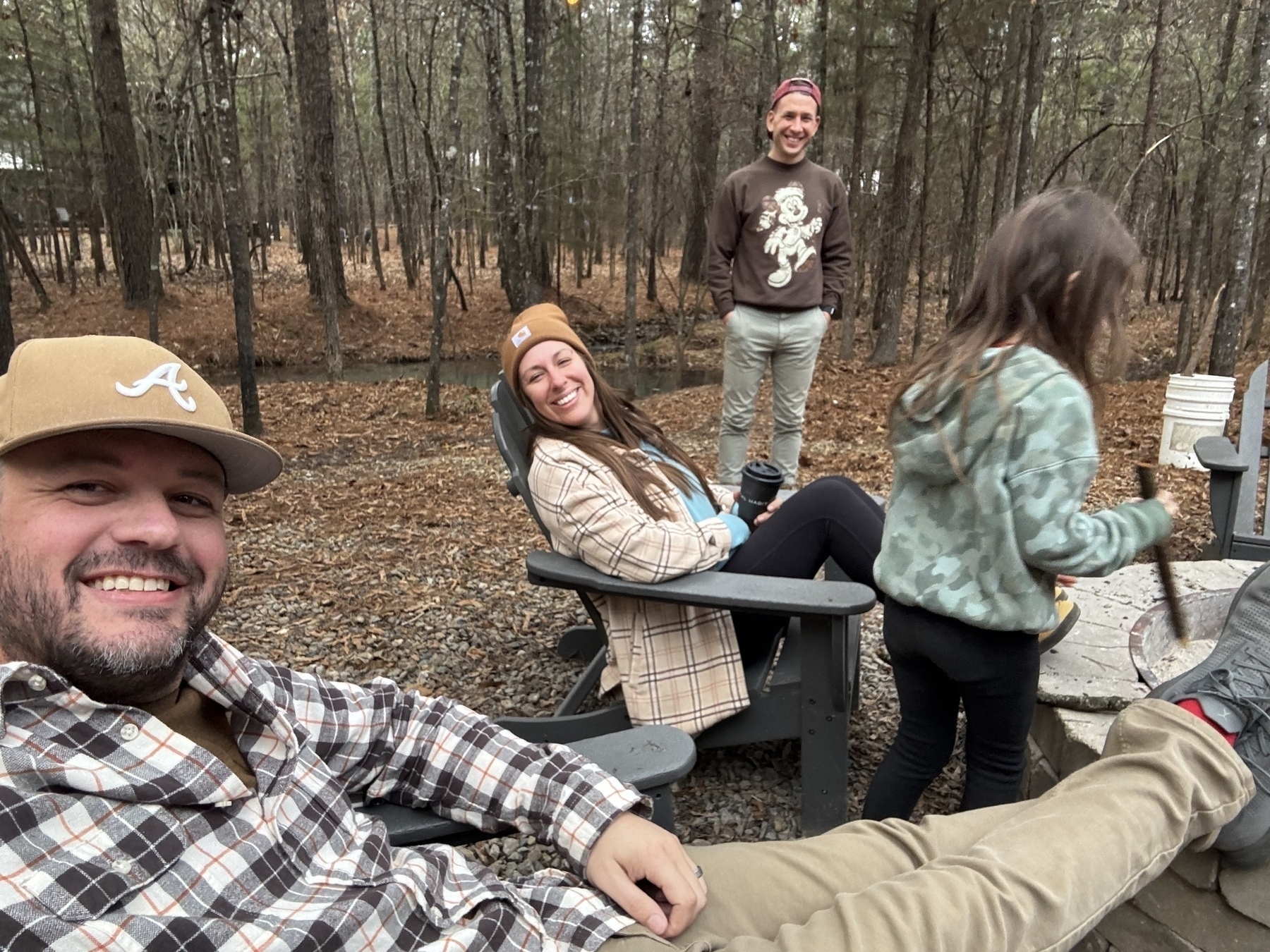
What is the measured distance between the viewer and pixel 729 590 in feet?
6.91

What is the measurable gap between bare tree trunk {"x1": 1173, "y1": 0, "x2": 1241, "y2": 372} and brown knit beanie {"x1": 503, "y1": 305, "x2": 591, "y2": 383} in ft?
31.3

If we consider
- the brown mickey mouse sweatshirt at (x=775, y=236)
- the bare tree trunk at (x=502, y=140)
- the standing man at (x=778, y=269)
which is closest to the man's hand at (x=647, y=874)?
the standing man at (x=778, y=269)

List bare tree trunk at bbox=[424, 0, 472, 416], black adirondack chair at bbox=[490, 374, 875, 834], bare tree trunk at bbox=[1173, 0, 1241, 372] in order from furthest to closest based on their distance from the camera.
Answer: bare tree trunk at bbox=[1173, 0, 1241, 372]
bare tree trunk at bbox=[424, 0, 472, 416]
black adirondack chair at bbox=[490, 374, 875, 834]

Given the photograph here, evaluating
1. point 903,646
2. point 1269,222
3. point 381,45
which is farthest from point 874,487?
point 381,45

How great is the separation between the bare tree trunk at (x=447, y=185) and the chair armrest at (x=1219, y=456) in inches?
289

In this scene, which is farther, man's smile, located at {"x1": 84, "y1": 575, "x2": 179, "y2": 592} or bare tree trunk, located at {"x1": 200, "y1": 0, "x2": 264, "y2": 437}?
bare tree trunk, located at {"x1": 200, "y1": 0, "x2": 264, "y2": 437}

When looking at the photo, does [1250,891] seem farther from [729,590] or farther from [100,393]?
[100,393]

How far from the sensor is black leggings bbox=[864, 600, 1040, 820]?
1819mm

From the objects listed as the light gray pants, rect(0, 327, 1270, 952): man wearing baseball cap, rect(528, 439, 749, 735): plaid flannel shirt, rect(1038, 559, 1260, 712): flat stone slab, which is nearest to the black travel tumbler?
rect(528, 439, 749, 735): plaid flannel shirt

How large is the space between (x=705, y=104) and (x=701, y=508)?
12106mm

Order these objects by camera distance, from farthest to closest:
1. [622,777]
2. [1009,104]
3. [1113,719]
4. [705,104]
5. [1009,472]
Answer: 1. [705,104]
2. [1009,104]
3. [1113,719]
4. [1009,472]
5. [622,777]

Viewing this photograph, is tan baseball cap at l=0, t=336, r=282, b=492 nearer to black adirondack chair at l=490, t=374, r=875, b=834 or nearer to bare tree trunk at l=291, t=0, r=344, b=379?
black adirondack chair at l=490, t=374, r=875, b=834

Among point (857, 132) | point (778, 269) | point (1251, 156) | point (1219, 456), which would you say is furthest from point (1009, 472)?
point (857, 132)

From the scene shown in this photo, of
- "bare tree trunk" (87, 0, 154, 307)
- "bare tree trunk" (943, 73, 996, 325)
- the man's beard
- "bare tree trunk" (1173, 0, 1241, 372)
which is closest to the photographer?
the man's beard
